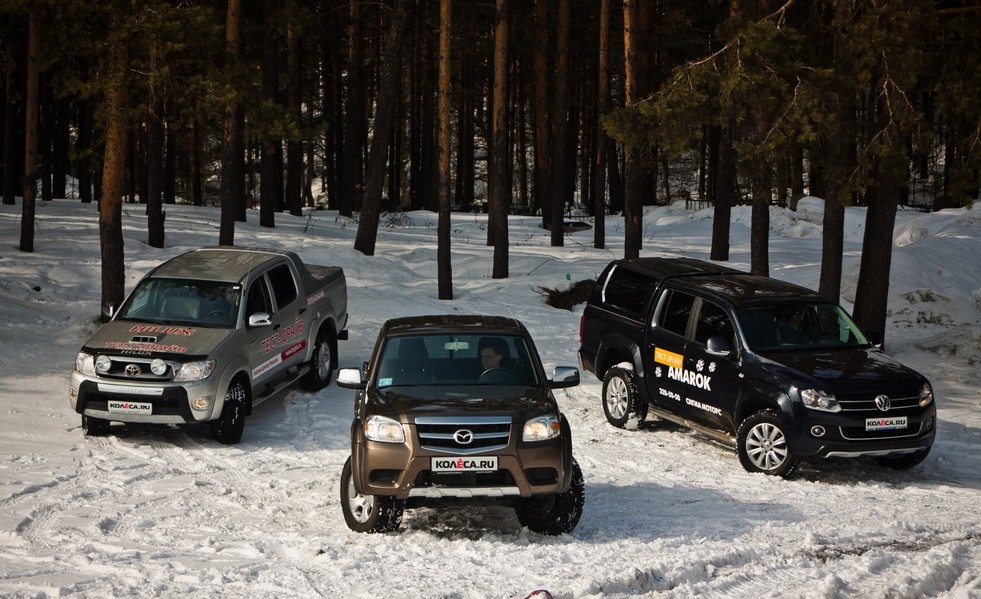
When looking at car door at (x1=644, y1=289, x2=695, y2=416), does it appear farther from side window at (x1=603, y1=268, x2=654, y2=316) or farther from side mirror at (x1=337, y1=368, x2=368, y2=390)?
side mirror at (x1=337, y1=368, x2=368, y2=390)

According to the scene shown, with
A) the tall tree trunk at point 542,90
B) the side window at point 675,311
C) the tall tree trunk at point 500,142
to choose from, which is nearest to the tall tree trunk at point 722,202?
the tall tree trunk at point 500,142

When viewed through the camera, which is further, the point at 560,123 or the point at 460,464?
the point at 560,123

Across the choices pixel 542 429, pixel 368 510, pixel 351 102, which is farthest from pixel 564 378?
pixel 351 102

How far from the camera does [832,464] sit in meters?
11.8

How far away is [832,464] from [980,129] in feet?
24.8

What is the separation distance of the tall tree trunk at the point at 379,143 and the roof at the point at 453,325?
1700 centimetres

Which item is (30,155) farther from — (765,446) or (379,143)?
(765,446)

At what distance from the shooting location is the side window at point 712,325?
12.1m

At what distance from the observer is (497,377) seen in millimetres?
8930

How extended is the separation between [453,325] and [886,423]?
180 inches

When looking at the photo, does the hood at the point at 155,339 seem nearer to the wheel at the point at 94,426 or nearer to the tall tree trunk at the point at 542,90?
the wheel at the point at 94,426

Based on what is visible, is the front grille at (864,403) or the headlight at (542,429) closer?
the headlight at (542,429)

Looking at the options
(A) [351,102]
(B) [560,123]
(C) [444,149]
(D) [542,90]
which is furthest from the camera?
(A) [351,102]

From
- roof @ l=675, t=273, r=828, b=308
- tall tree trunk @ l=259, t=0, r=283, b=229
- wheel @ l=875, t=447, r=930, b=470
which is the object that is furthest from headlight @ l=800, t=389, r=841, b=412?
tall tree trunk @ l=259, t=0, r=283, b=229
